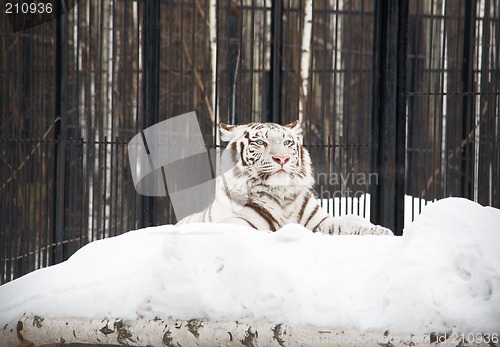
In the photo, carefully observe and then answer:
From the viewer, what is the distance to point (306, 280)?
3004mm

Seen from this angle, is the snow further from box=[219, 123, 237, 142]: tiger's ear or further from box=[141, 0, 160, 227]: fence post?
box=[141, 0, 160, 227]: fence post

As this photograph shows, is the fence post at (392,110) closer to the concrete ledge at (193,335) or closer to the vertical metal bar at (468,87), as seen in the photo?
the vertical metal bar at (468,87)

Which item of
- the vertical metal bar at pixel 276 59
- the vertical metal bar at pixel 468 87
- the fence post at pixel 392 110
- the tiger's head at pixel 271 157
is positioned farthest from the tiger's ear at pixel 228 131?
the vertical metal bar at pixel 468 87

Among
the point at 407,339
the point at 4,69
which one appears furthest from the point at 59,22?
the point at 407,339

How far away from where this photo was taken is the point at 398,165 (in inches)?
224

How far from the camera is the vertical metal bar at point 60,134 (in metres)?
5.89

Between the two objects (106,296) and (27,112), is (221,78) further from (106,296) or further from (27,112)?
(106,296)

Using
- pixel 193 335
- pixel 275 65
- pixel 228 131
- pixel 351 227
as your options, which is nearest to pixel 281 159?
pixel 228 131

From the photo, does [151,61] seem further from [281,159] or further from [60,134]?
[281,159]

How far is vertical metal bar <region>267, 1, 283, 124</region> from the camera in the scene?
5.71 metres

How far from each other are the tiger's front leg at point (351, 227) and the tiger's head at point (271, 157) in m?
0.28

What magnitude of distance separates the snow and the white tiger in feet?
3.55

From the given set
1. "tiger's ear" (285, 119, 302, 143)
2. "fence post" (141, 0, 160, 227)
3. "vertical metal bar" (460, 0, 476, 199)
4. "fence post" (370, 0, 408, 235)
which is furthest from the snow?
"vertical metal bar" (460, 0, 476, 199)

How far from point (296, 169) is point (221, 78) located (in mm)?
5172
